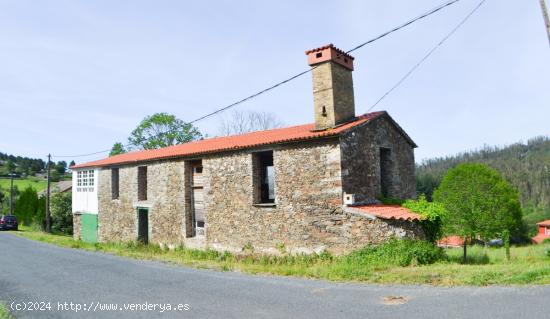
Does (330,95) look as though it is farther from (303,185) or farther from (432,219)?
(432,219)

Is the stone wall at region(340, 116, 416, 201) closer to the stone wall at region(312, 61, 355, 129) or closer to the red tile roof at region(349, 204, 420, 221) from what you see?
the red tile roof at region(349, 204, 420, 221)

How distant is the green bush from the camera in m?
10.4

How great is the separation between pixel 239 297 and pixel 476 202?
1189 inches

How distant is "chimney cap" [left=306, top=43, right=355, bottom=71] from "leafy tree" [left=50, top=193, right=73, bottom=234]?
32.2 meters

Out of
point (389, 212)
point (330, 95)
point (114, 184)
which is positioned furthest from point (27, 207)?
point (389, 212)

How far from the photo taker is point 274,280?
9.80m

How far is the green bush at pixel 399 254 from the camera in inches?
410

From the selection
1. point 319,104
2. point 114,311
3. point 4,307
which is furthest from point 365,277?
point 4,307

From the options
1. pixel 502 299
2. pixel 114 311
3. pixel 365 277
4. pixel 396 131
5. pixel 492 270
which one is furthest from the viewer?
pixel 396 131

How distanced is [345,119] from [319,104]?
1.16m

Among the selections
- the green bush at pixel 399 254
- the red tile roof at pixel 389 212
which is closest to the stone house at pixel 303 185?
the red tile roof at pixel 389 212

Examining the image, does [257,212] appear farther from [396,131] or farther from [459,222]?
[459,222]

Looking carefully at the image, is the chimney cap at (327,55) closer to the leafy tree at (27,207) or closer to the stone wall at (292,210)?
the stone wall at (292,210)

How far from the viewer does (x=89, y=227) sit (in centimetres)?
2402
